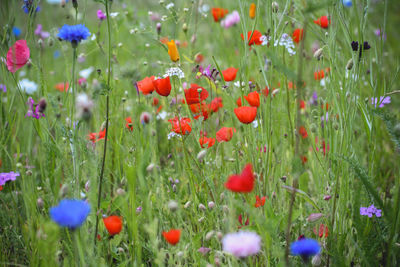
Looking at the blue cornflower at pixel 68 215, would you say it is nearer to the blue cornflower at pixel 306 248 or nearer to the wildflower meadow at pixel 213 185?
the wildflower meadow at pixel 213 185

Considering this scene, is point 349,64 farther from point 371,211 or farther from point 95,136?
point 95,136

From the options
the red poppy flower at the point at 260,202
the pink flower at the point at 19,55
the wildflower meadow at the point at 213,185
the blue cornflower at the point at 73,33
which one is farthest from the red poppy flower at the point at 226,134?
the pink flower at the point at 19,55

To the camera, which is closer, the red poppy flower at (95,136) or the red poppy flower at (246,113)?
the red poppy flower at (246,113)

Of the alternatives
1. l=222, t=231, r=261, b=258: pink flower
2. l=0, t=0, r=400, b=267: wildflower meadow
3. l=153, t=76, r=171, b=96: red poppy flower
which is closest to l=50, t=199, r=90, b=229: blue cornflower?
l=0, t=0, r=400, b=267: wildflower meadow

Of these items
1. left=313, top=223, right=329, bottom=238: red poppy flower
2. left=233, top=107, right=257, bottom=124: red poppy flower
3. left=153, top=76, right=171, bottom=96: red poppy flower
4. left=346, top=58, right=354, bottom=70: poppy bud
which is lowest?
left=313, top=223, right=329, bottom=238: red poppy flower

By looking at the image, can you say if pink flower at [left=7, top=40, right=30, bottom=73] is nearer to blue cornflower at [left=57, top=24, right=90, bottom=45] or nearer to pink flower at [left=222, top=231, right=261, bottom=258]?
blue cornflower at [left=57, top=24, right=90, bottom=45]

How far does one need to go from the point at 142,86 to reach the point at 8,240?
2.05 ft

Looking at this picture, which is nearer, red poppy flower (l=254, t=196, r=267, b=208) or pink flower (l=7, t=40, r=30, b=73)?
red poppy flower (l=254, t=196, r=267, b=208)

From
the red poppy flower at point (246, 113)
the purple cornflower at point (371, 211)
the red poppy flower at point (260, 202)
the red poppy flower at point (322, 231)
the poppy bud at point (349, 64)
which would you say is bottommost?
the red poppy flower at point (322, 231)

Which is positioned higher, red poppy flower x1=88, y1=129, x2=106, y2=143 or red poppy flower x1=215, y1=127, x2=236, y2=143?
red poppy flower x1=88, y1=129, x2=106, y2=143

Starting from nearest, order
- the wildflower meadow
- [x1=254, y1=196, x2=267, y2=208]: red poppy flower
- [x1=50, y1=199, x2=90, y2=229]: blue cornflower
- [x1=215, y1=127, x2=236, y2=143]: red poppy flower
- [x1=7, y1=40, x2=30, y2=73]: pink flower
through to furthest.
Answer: [x1=50, y1=199, x2=90, y2=229]: blue cornflower
the wildflower meadow
[x1=254, y1=196, x2=267, y2=208]: red poppy flower
[x1=215, y1=127, x2=236, y2=143]: red poppy flower
[x1=7, y1=40, x2=30, y2=73]: pink flower

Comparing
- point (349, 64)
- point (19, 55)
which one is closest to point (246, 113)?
point (349, 64)

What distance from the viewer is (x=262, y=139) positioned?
3.85ft

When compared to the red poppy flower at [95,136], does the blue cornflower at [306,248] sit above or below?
below
